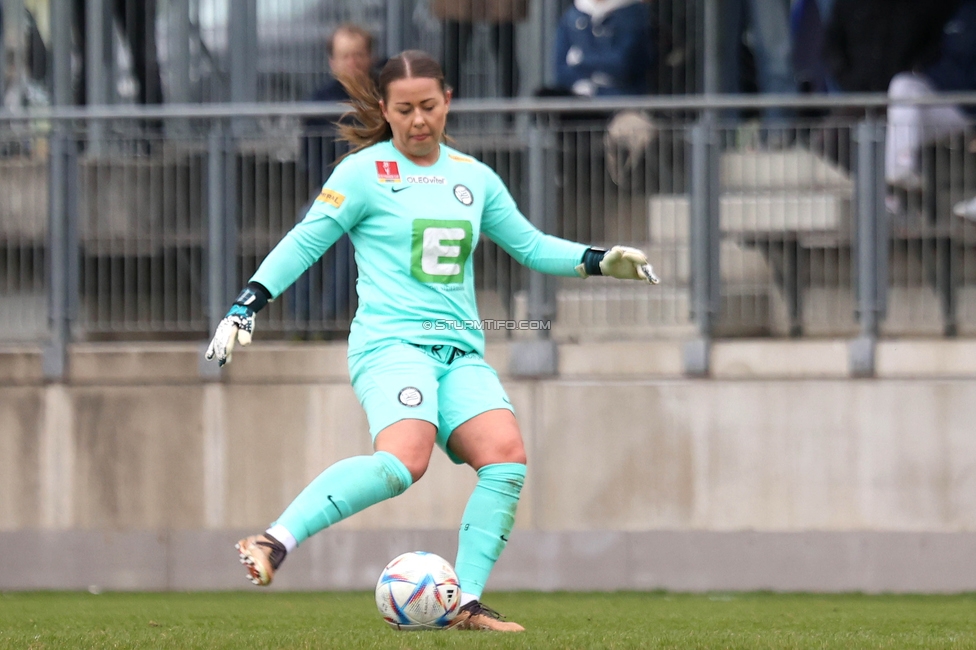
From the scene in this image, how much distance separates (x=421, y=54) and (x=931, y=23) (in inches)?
209

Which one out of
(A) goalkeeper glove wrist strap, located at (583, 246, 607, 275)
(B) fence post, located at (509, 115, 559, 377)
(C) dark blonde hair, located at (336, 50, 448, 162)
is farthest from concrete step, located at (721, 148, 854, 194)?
(C) dark blonde hair, located at (336, 50, 448, 162)

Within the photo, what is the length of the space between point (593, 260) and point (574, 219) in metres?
3.58

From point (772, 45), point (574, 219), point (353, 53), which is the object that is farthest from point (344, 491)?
point (772, 45)

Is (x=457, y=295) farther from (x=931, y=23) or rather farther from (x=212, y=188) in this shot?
(x=931, y=23)

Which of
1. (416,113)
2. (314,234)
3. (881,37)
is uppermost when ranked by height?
(881,37)

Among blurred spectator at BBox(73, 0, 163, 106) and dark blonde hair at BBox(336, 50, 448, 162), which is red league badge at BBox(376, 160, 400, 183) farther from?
blurred spectator at BBox(73, 0, 163, 106)

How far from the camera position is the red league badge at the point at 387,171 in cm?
593

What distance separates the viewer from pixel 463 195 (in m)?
6.04

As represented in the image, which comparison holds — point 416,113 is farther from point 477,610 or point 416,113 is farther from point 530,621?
→ point 530,621

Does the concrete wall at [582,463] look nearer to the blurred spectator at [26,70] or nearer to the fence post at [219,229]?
the fence post at [219,229]

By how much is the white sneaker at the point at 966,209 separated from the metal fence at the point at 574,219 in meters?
0.02

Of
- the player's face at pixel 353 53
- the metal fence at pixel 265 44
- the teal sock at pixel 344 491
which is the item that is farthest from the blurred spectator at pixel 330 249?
the teal sock at pixel 344 491

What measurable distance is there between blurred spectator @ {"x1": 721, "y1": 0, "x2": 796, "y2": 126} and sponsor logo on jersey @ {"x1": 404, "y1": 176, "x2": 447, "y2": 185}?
5.74 m

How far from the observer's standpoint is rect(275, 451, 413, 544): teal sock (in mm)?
5355
